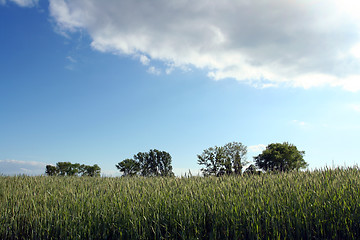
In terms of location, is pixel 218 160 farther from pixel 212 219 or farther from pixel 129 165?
pixel 212 219

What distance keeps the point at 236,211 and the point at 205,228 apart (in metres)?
0.58

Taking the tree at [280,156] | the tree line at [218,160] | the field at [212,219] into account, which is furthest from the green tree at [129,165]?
the field at [212,219]

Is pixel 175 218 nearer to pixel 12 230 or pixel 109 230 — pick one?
pixel 109 230

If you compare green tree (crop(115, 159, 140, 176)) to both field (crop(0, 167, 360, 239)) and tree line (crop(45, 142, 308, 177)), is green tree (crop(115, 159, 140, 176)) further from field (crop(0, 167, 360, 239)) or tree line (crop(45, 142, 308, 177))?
field (crop(0, 167, 360, 239))

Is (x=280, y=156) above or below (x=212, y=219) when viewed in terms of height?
above

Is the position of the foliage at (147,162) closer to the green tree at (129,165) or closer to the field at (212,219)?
the green tree at (129,165)

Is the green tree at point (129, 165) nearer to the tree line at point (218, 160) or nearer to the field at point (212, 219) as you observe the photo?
the tree line at point (218, 160)

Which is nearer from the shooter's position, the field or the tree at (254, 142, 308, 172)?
the field

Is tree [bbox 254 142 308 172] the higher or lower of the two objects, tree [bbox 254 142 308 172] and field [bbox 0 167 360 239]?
the higher

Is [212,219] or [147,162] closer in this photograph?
[212,219]

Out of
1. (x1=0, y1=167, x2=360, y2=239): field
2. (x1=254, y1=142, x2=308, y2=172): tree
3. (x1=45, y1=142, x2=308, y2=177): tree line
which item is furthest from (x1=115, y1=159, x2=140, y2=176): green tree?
(x1=0, y1=167, x2=360, y2=239): field

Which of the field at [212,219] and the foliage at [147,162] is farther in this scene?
the foliage at [147,162]

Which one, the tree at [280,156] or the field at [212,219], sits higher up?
the tree at [280,156]

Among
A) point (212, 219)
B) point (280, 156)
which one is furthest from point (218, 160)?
point (212, 219)
